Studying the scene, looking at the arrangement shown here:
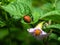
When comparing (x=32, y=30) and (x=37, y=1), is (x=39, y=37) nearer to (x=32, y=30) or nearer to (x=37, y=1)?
(x=32, y=30)

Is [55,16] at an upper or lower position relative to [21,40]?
upper

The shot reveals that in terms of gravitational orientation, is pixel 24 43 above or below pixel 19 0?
below

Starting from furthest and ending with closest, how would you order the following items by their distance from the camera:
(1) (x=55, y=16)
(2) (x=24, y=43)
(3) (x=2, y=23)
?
(2) (x=24, y=43) → (3) (x=2, y=23) → (1) (x=55, y=16)

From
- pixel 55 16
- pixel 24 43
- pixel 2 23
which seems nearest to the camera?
pixel 55 16

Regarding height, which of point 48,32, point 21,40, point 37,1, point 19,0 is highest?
point 19,0

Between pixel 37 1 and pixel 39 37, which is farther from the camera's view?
pixel 37 1

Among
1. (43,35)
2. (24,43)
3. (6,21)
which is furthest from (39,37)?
(24,43)

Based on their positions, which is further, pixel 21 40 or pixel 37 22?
pixel 21 40

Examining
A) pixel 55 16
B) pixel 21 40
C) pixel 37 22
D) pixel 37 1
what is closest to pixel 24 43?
pixel 21 40

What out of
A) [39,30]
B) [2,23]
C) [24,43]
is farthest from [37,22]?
[24,43]

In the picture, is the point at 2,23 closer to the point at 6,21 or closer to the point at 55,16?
the point at 6,21
